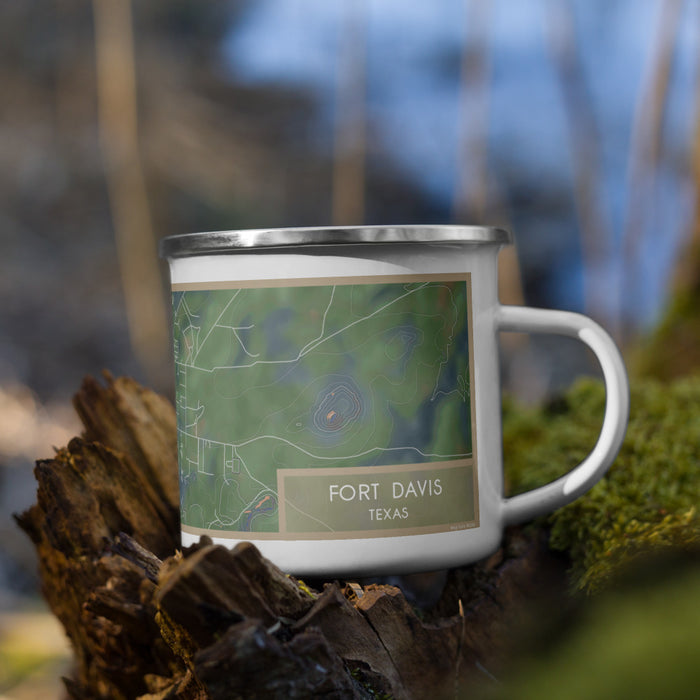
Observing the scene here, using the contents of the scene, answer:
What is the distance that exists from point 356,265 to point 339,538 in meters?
0.26

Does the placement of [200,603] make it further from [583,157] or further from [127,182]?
[127,182]

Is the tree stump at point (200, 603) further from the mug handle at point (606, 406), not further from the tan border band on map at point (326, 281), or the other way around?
the tan border band on map at point (326, 281)

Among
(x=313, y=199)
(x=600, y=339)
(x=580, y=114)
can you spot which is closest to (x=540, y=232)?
(x=313, y=199)

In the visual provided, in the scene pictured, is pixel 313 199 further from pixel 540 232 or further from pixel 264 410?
pixel 264 410

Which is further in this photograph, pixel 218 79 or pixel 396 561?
pixel 218 79

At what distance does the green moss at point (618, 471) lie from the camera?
Answer: 0.82 m

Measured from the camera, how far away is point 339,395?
0.73 m

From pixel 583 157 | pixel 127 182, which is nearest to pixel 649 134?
pixel 583 157

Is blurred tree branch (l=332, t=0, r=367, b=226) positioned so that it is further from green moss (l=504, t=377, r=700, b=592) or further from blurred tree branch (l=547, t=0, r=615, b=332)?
green moss (l=504, t=377, r=700, b=592)

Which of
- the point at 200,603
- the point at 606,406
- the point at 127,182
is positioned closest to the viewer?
the point at 200,603

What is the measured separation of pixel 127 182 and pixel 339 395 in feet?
13.0

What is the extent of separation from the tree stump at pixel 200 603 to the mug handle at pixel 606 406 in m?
0.07

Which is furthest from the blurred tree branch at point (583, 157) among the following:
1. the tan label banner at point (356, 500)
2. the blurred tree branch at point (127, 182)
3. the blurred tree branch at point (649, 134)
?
the tan label banner at point (356, 500)

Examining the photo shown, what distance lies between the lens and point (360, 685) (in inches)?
26.2
